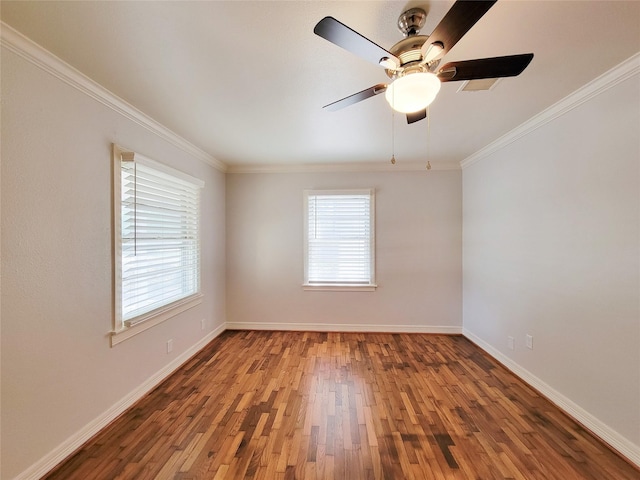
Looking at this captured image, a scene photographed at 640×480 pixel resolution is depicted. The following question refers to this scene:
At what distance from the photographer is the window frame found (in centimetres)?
377

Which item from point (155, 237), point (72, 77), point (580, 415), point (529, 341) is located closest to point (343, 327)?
point (529, 341)

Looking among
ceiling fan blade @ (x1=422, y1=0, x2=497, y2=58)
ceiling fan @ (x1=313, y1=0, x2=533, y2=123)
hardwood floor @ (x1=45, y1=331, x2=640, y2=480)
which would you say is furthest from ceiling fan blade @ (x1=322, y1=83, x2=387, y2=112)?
hardwood floor @ (x1=45, y1=331, x2=640, y2=480)

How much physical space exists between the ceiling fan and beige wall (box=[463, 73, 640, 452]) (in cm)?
124

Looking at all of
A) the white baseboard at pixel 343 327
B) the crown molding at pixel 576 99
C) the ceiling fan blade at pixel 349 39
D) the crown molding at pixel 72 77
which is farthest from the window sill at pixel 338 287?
the ceiling fan blade at pixel 349 39

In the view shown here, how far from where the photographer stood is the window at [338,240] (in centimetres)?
380

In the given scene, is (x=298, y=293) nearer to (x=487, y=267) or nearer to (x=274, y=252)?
(x=274, y=252)

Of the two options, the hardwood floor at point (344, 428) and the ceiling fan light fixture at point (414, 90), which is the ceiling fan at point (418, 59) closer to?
the ceiling fan light fixture at point (414, 90)

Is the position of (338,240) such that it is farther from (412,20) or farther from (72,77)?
(72,77)

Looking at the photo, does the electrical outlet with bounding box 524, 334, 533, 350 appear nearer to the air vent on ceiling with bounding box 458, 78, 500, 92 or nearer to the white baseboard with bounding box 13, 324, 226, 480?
the air vent on ceiling with bounding box 458, 78, 500, 92

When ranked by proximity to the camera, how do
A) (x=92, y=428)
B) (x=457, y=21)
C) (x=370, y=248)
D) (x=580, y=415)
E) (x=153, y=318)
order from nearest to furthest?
(x=457, y=21) → (x=92, y=428) → (x=580, y=415) → (x=153, y=318) → (x=370, y=248)

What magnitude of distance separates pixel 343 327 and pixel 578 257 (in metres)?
2.72

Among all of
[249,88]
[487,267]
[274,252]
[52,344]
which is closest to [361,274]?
[274,252]

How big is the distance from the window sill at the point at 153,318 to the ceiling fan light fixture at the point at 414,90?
2489mm

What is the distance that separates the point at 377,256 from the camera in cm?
379
